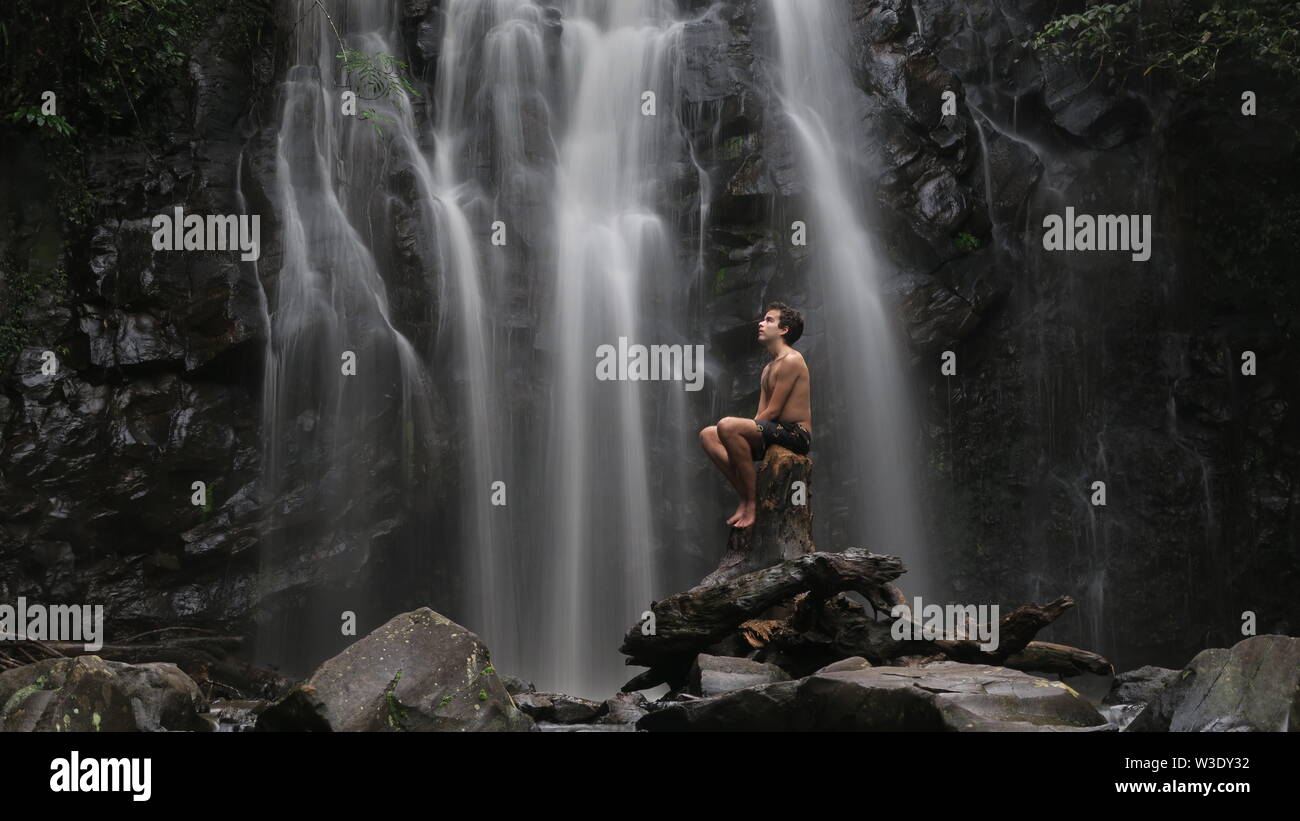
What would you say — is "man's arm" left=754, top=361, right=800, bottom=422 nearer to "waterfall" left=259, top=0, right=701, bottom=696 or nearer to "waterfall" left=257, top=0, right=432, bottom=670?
"waterfall" left=259, top=0, right=701, bottom=696

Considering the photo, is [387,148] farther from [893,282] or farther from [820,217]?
[893,282]

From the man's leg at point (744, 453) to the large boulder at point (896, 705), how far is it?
218cm

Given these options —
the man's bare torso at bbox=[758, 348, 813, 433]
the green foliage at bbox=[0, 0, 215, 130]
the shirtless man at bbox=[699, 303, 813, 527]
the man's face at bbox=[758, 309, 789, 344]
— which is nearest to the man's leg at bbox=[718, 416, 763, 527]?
the shirtless man at bbox=[699, 303, 813, 527]

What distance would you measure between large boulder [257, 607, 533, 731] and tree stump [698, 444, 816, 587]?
2691 mm

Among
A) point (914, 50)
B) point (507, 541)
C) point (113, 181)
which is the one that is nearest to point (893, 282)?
point (914, 50)

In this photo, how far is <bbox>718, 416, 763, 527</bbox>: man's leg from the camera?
880 centimetres

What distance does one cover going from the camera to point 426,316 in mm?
12672

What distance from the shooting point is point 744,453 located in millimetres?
8812

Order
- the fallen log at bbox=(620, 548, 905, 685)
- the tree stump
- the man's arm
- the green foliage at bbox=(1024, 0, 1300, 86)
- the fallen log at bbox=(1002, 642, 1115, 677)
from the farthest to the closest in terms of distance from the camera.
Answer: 1. the green foliage at bbox=(1024, 0, 1300, 86)
2. the man's arm
3. the tree stump
4. the fallen log at bbox=(1002, 642, 1115, 677)
5. the fallen log at bbox=(620, 548, 905, 685)

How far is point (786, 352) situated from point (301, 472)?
6.12 m

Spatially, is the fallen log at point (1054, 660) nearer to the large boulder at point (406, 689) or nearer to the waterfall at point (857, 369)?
the large boulder at point (406, 689)

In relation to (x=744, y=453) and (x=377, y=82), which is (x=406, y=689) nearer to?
(x=744, y=453)

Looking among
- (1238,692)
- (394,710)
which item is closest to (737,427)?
(394,710)

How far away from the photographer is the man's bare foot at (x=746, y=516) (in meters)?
8.75
